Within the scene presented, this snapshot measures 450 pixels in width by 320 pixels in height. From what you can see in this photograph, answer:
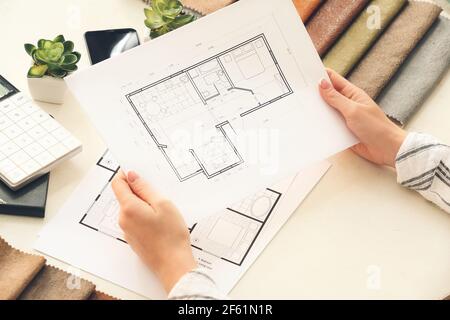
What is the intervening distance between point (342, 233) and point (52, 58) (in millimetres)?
490

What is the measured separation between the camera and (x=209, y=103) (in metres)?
0.85

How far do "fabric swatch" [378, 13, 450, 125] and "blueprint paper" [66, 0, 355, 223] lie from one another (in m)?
0.14

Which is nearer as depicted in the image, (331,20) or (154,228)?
(154,228)

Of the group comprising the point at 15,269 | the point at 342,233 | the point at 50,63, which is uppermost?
the point at 50,63

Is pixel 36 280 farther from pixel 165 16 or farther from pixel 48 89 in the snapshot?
pixel 165 16

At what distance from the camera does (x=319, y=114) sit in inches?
34.6

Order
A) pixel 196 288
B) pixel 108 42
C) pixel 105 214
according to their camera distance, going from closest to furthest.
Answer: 1. pixel 196 288
2. pixel 105 214
3. pixel 108 42

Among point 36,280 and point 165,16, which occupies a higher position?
point 165,16

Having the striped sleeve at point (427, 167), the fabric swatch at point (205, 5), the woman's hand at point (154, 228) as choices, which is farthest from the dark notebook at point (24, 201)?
the striped sleeve at point (427, 167)

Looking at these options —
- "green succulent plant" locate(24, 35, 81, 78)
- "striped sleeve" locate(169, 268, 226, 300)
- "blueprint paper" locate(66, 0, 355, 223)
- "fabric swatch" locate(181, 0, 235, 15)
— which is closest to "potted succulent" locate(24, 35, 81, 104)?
"green succulent plant" locate(24, 35, 81, 78)

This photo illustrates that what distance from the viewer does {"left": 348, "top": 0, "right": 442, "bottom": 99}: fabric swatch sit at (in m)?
0.98

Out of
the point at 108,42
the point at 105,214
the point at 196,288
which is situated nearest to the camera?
the point at 196,288

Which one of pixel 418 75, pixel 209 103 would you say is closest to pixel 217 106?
pixel 209 103

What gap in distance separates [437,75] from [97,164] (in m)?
0.57
